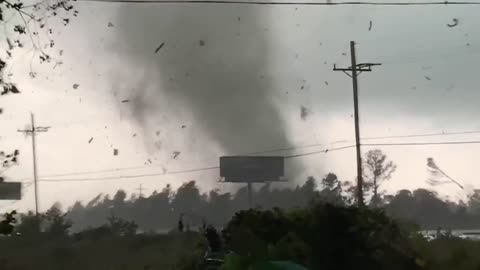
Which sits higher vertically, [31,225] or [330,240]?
[330,240]

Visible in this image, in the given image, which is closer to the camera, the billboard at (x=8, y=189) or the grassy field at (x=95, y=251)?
the billboard at (x=8, y=189)

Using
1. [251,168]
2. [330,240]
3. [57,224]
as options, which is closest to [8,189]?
[330,240]

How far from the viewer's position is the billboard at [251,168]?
80.3 metres

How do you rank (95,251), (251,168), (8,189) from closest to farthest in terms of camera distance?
(8,189)
(95,251)
(251,168)

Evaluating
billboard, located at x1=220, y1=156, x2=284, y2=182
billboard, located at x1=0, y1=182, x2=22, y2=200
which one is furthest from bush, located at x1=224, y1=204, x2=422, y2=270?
billboard, located at x1=220, y1=156, x2=284, y2=182

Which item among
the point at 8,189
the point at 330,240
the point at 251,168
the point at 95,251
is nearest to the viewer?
the point at 330,240

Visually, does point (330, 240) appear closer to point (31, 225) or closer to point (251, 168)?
point (31, 225)

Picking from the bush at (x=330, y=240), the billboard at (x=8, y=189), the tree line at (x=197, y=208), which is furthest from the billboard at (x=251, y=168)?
the bush at (x=330, y=240)

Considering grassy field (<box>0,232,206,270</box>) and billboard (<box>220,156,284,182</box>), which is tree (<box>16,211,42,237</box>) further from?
billboard (<box>220,156,284,182</box>)

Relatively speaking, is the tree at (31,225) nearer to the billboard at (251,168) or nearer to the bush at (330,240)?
the billboard at (251,168)

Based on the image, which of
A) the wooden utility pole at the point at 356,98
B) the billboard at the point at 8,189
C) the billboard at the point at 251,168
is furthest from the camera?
the billboard at the point at 251,168

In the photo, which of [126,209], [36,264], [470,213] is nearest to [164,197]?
[126,209]

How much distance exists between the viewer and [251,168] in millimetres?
80875

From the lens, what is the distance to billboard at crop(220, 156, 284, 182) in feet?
263
